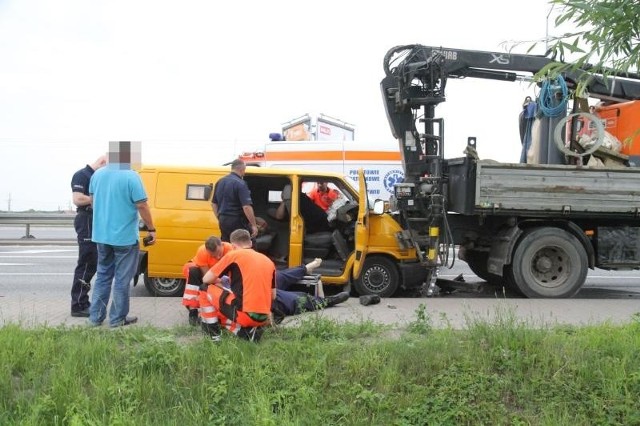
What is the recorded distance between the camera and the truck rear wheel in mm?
7738

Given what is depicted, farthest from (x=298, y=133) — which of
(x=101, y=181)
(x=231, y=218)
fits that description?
(x=101, y=181)

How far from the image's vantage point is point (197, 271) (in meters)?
5.53

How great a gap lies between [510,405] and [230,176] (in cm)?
426

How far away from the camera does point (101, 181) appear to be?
5.54 m

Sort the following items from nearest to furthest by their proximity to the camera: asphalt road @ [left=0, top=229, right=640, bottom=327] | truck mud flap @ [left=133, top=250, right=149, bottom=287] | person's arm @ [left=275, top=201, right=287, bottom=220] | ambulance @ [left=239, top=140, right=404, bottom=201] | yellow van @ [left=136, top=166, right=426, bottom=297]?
asphalt road @ [left=0, top=229, right=640, bottom=327] → truck mud flap @ [left=133, top=250, right=149, bottom=287] → yellow van @ [left=136, top=166, right=426, bottom=297] → person's arm @ [left=275, top=201, right=287, bottom=220] → ambulance @ [left=239, top=140, right=404, bottom=201]

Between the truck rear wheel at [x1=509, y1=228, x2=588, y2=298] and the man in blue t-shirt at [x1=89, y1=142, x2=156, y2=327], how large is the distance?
4949 mm

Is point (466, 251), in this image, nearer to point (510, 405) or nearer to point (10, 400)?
point (510, 405)

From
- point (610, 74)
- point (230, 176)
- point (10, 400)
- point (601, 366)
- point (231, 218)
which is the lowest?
point (10, 400)

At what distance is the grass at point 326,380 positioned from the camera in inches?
153

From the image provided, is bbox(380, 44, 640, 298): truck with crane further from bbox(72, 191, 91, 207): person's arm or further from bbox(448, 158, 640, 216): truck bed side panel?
bbox(72, 191, 91, 207): person's arm

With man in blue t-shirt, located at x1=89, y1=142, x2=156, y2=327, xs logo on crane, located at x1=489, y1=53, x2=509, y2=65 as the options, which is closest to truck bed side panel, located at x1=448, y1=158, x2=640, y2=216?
xs logo on crane, located at x1=489, y1=53, x2=509, y2=65

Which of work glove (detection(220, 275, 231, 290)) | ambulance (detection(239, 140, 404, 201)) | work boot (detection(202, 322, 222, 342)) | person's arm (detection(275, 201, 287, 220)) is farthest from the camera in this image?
ambulance (detection(239, 140, 404, 201))

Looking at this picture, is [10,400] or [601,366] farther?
[601,366]

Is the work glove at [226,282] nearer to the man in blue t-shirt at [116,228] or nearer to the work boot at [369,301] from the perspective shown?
the man in blue t-shirt at [116,228]
